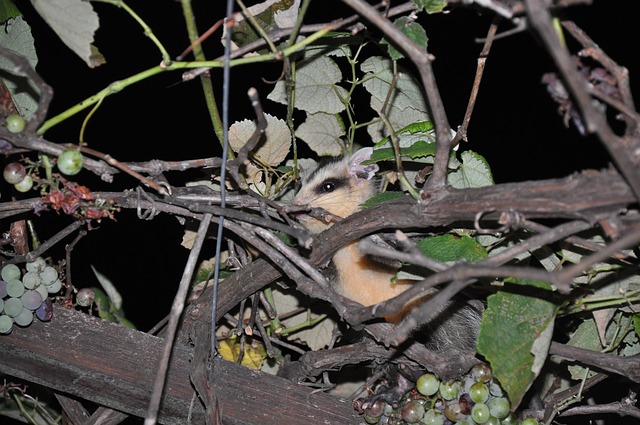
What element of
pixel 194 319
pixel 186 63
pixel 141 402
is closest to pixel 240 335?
pixel 194 319

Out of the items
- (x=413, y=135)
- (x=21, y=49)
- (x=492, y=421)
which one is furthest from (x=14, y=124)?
(x=492, y=421)

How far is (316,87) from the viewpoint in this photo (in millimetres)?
1344

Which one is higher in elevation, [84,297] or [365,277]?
[84,297]

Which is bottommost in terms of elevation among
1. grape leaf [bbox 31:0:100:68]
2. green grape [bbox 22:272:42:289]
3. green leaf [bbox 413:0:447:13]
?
green grape [bbox 22:272:42:289]

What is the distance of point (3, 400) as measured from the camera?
1.49 metres

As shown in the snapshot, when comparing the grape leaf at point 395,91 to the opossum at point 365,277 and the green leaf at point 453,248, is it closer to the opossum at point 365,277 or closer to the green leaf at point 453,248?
the opossum at point 365,277

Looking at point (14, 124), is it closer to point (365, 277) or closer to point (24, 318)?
point (24, 318)

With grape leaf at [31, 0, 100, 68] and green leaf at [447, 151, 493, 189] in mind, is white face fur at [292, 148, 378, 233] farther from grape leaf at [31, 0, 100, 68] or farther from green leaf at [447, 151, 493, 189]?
grape leaf at [31, 0, 100, 68]

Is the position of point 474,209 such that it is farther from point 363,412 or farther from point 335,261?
point 335,261

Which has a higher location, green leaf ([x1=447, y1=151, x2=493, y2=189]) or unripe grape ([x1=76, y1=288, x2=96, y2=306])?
green leaf ([x1=447, y1=151, x2=493, y2=189])

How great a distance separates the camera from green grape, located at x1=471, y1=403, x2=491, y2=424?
1.17 metres

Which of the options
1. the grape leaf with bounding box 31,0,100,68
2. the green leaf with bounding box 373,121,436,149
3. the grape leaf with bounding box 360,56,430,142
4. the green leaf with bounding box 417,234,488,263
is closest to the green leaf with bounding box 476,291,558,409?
the green leaf with bounding box 417,234,488,263

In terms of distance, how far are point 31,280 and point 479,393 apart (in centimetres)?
79

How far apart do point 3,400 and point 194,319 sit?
51 cm
